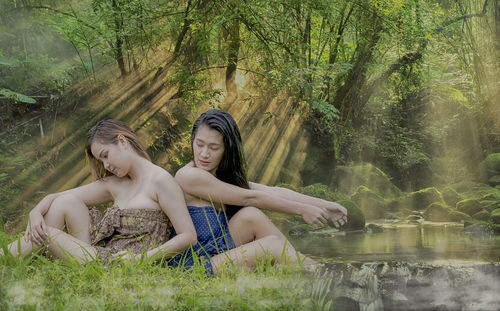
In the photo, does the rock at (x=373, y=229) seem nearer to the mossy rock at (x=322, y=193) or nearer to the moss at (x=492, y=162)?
the mossy rock at (x=322, y=193)

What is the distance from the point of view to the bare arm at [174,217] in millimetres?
2418

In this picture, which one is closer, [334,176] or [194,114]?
[194,114]

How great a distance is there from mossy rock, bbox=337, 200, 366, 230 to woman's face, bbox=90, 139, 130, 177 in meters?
Answer: 5.05

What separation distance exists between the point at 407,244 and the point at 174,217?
4.52 m

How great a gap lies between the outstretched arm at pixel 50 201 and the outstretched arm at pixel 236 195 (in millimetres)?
433

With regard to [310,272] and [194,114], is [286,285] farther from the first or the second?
[194,114]

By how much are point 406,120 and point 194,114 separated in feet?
19.2

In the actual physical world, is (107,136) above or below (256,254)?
above

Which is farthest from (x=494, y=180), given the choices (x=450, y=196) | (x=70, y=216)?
(x=70, y=216)

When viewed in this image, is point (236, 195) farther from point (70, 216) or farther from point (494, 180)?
point (494, 180)

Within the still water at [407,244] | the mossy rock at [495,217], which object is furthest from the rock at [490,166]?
the still water at [407,244]

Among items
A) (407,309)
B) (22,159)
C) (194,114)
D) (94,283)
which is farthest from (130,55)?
(407,309)

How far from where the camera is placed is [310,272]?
2.19 metres

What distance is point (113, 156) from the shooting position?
8.54 ft
